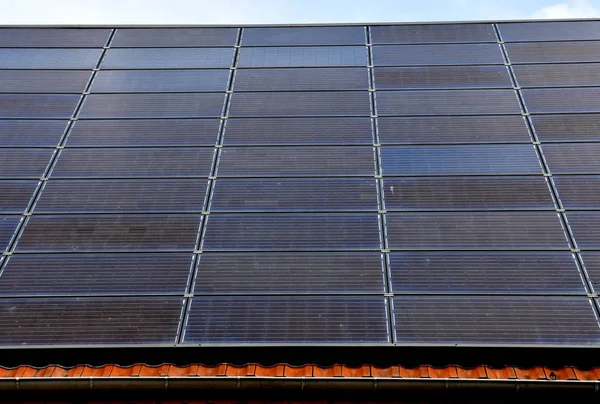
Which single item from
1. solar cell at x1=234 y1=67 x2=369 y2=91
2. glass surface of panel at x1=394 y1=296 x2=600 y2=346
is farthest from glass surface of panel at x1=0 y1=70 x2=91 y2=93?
glass surface of panel at x1=394 y1=296 x2=600 y2=346

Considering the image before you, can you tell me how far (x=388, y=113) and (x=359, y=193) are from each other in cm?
354

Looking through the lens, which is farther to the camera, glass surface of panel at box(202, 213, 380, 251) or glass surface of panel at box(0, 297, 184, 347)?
glass surface of panel at box(202, 213, 380, 251)

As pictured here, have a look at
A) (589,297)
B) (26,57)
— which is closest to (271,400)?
(589,297)

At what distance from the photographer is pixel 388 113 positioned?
16141 mm

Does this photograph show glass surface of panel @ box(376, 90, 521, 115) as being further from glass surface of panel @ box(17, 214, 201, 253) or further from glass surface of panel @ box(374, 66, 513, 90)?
glass surface of panel @ box(17, 214, 201, 253)

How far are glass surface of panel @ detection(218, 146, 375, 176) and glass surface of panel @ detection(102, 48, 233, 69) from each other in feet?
15.7

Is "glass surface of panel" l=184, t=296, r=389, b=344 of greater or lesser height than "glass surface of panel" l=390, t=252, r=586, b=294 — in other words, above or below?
below

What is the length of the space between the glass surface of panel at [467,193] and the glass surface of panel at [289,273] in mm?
1909

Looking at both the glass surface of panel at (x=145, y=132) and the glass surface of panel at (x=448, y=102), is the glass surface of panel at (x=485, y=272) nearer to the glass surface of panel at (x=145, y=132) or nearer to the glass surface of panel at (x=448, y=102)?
the glass surface of panel at (x=448, y=102)

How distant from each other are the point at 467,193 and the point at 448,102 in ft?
12.9

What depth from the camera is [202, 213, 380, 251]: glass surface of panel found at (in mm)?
12281

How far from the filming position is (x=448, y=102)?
54.2 feet

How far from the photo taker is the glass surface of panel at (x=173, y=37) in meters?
20.1

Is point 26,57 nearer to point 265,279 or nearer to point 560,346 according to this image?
point 265,279
